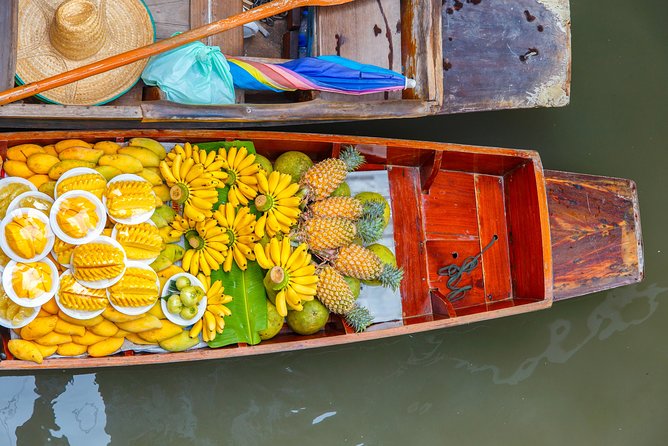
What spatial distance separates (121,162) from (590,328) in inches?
152

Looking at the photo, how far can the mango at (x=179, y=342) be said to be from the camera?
3504 millimetres

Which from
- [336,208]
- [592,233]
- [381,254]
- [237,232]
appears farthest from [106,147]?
[592,233]

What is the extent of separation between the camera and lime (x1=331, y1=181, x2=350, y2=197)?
381cm

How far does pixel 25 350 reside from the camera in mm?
3293

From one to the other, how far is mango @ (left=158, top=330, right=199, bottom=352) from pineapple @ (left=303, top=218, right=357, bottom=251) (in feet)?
2.74

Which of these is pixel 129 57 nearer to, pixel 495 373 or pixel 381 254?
pixel 381 254

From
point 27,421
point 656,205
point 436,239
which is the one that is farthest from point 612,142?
point 27,421

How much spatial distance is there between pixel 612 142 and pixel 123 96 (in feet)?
12.8

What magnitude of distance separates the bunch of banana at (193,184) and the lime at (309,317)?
76 centimetres

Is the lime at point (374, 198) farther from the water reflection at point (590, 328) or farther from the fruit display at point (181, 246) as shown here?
the water reflection at point (590, 328)

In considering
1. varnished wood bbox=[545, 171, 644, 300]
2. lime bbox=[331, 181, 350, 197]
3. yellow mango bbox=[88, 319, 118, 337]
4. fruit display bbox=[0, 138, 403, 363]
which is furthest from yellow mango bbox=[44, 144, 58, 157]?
varnished wood bbox=[545, 171, 644, 300]

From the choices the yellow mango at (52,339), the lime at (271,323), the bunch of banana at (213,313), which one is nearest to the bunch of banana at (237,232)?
the bunch of banana at (213,313)

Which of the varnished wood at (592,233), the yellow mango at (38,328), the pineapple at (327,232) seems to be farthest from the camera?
the varnished wood at (592,233)

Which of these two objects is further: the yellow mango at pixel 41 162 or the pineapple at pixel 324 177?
the pineapple at pixel 324 177
